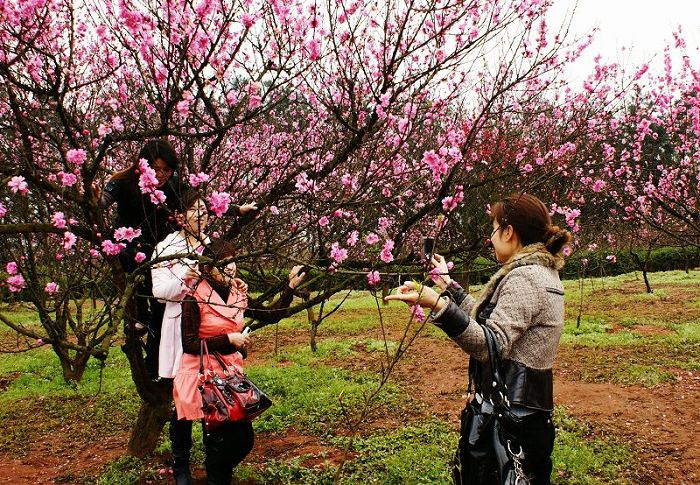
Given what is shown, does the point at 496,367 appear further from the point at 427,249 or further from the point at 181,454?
the point at 181,454

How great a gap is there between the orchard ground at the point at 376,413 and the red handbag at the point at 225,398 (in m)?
0.73

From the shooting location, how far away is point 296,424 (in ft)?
18.2

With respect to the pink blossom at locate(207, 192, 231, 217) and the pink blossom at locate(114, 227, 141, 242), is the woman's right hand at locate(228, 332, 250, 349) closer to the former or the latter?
the pink blossom at locate(207, 192, 231, 217)

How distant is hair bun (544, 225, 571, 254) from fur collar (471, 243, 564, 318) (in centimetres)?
3

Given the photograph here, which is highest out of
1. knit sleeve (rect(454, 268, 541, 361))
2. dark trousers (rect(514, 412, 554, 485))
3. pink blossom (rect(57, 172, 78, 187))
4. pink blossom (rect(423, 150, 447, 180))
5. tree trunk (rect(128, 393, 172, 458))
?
pink blossom (rect(423, 150, 447, 180))

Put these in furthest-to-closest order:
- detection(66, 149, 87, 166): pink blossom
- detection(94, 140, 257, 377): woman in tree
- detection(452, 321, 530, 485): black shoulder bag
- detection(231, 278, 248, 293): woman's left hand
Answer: detection(94, 140, 257, 377): woman in tree < detection(231, 278, 248, 293): woman's left hand < detection(66, 149, 87, 166): pink blossom < detection(452, 321, 530, 485): black shoulder bag

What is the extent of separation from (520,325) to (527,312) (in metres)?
0.07

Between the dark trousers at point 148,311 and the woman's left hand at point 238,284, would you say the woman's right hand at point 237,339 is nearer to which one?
the woman's left hand at point 238,284

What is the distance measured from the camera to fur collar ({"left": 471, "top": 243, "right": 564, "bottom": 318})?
2.23 m

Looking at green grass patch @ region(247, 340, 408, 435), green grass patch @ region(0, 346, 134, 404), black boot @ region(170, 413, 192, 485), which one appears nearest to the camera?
black boot @ region(170, 413, 192, 485)

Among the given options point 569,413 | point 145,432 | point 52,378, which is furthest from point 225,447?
point 52,378

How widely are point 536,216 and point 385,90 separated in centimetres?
210

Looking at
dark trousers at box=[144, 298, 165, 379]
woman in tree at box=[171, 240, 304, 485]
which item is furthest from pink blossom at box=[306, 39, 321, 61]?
dark trousers at box=[144, 298, 165, 379]

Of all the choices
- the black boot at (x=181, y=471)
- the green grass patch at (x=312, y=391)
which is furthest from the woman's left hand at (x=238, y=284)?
the green grass patch at (x=312, y=391)
